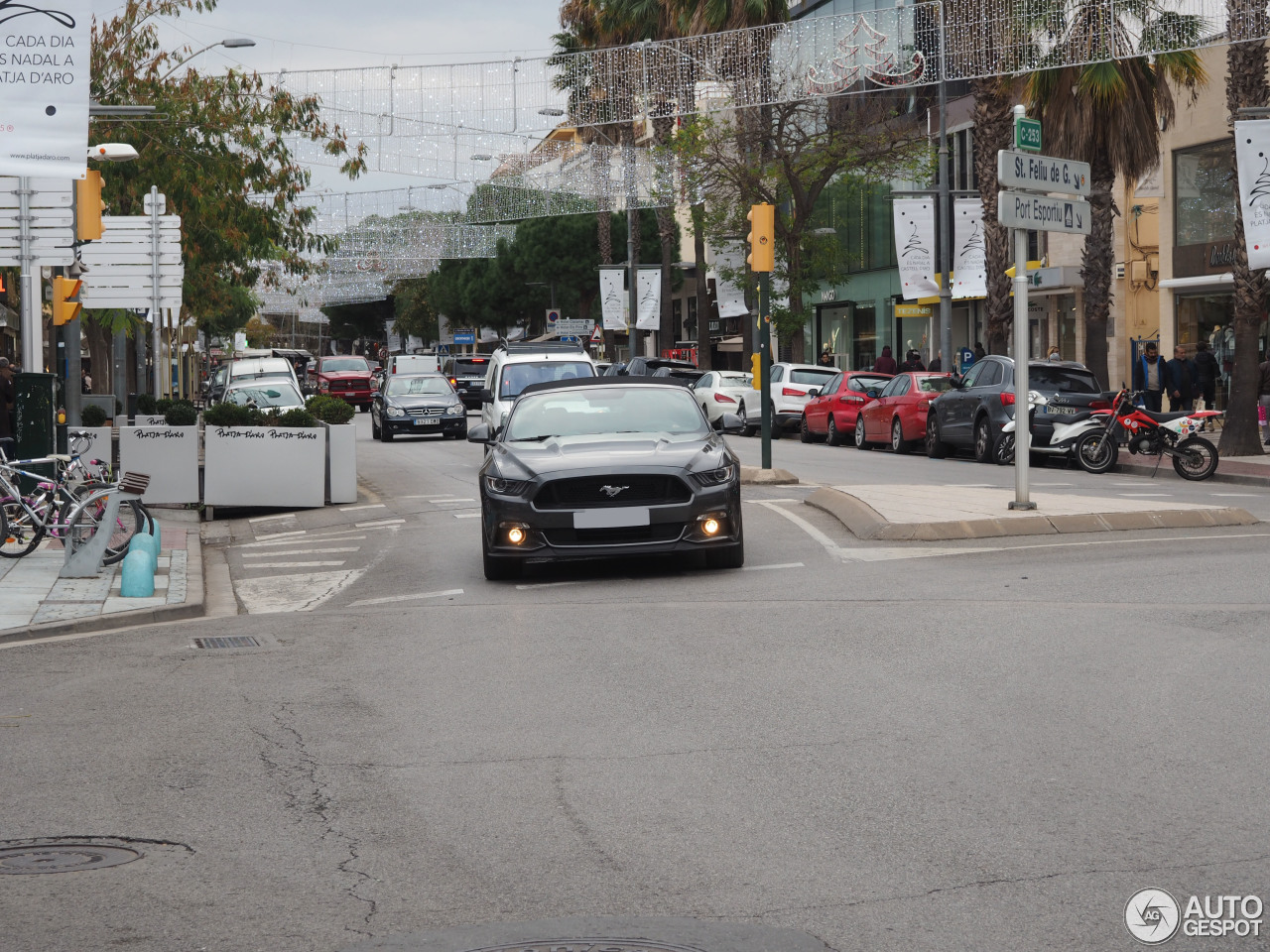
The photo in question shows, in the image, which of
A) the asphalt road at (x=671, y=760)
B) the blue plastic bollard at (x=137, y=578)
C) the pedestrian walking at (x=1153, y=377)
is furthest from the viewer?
the pedestrian walking at (x=1153, y=377)

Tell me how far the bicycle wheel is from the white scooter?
1413 centimetres

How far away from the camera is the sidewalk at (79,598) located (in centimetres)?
1183

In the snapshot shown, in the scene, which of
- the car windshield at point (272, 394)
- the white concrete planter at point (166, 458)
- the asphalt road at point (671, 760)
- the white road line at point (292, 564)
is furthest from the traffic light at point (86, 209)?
the car windshield at point (272, 394)

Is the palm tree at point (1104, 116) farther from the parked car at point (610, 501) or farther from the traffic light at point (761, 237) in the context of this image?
the parked car at point (610, 501)

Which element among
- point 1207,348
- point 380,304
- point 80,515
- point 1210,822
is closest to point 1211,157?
point 1207,348

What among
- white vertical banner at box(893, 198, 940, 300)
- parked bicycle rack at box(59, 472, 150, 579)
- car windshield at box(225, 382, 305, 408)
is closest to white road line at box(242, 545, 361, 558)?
parked bicycle rack at box(59, 472, 150, 579)

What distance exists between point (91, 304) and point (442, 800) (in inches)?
936

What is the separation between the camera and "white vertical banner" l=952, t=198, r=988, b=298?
36.9 meters

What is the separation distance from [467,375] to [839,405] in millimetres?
25713

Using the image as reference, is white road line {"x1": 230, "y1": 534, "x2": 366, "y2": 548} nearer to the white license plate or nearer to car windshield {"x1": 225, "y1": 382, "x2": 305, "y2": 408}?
the white license plate

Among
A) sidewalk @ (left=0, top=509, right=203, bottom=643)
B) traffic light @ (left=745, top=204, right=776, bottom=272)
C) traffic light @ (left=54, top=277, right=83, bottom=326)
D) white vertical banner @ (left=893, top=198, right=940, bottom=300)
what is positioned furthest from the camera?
white vertical banner @ (left=893, top=198, right=940, bottom=300)

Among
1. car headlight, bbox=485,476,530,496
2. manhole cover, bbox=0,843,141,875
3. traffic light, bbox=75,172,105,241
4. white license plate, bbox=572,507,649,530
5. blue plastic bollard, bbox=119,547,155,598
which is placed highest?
traffic light, bbox=75,172,105,241

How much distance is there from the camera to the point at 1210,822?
223 inches

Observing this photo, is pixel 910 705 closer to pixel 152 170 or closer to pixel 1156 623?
pixel 1156 623
